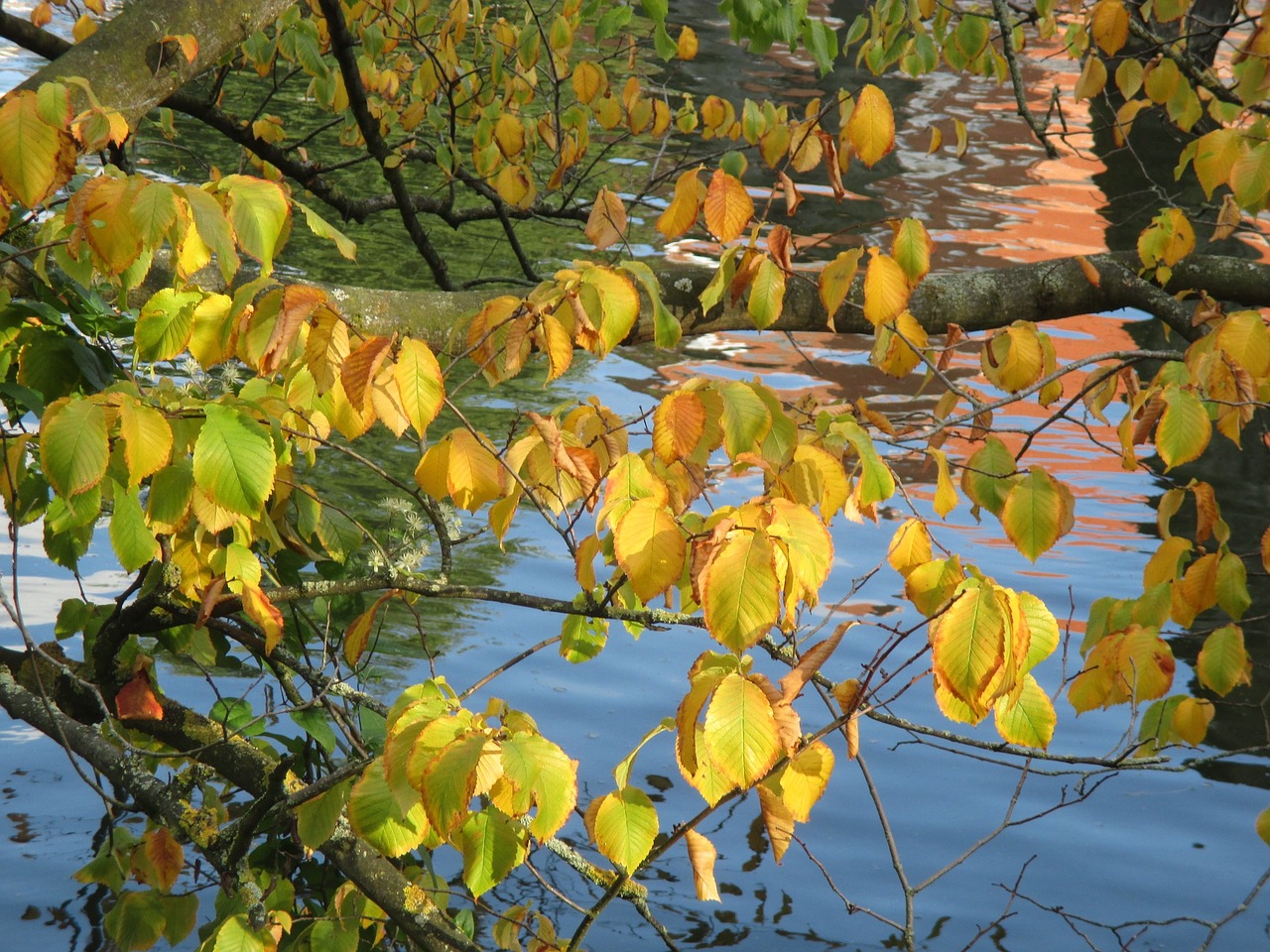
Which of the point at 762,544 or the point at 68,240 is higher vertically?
the point at 68,240

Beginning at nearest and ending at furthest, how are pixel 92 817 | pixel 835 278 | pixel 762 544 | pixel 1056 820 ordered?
pixel 762 544, pixel 835 278, pixel 92 817, pixel 1056 820

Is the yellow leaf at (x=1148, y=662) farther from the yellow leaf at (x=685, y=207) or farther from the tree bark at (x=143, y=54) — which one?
the tree bark at (x=143, y=54)

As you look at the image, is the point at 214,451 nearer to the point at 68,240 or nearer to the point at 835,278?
the point at 68,240

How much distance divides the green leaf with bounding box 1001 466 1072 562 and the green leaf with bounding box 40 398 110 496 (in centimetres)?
172

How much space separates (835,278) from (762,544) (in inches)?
49.8

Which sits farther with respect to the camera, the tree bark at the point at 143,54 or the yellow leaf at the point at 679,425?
the tree bark at the point at 143,54

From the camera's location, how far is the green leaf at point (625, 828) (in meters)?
2.02

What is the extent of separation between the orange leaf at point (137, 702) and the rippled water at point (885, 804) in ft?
3.96

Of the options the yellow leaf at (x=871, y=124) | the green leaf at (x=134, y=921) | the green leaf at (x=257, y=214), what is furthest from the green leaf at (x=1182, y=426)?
the green leaf at (x=134, y=921)

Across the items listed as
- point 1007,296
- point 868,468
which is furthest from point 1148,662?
point 868,468

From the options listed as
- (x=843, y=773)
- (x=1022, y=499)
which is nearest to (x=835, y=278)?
(x=1022, y=499)

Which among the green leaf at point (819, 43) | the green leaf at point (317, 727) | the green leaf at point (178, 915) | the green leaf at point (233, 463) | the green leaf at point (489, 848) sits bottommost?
the green leaf at point (178, 915)

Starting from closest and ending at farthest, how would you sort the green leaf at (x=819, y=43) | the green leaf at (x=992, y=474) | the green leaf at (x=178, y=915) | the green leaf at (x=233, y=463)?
the green leaf at (x=233, y=463), the green leaf at (x=992, y=474), the green leaf at (x=178, y=915), the green leaf at (x=819, y=43)

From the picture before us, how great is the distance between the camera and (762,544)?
1741 mm
